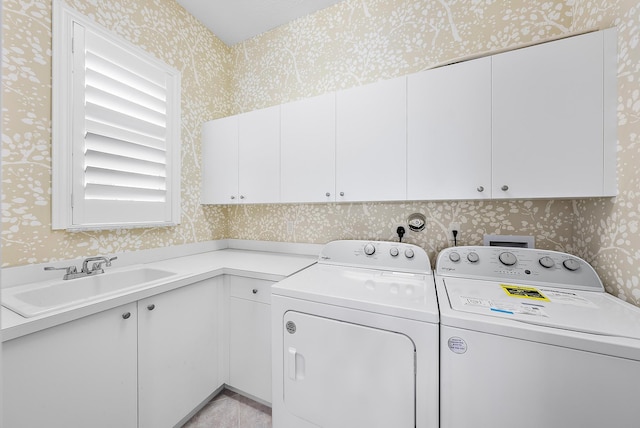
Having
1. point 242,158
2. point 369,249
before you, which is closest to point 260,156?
point 242,158

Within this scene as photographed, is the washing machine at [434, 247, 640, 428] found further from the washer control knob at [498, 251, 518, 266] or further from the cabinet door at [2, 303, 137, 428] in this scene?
the cabinet door at [2, 303, 137, 428]

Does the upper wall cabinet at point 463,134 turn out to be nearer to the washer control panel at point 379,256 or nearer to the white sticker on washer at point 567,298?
the washer control panel at point 379,256

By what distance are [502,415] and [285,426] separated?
989 mm

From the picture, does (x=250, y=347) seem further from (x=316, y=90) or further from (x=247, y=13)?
(x=247, y=13)

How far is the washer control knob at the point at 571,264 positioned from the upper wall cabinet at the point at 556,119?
333 mm

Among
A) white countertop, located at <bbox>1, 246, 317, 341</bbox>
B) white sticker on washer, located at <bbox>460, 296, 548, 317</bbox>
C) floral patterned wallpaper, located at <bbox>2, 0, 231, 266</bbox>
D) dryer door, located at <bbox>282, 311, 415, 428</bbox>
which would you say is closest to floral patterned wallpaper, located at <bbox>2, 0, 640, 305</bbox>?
floral patterned wallpaper, located at <bbox>2, 0, 231, 266</bbox>

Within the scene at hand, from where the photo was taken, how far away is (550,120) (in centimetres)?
145

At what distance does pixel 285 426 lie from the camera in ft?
4.80

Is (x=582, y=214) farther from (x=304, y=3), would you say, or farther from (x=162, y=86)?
(x=162, y=86)

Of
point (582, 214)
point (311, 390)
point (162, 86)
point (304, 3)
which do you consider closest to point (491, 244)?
point (582, 214)

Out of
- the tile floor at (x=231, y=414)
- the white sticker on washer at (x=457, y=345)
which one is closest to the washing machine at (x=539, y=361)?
the white sticker on washer at (x=457, y=345)

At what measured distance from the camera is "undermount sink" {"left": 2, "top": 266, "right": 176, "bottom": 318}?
1.28 metres

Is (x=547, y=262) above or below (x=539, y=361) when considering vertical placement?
above

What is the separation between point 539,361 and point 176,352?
1.78 metres
